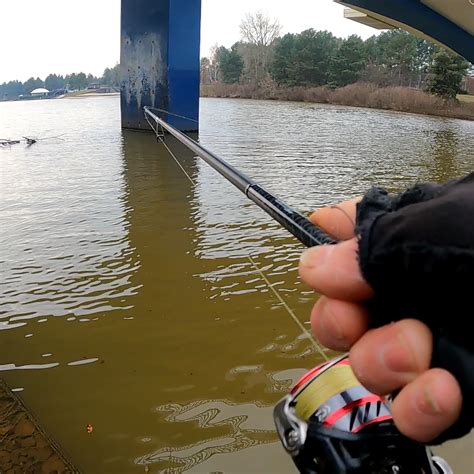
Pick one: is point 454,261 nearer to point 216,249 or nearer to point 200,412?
point 200,412

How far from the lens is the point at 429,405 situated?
657 millimetres

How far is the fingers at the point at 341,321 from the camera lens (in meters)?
0.76

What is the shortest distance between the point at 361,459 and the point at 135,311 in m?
2.48

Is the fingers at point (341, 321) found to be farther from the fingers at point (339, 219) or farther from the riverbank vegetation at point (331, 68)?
the riverbank vegetation at point (331, 68)

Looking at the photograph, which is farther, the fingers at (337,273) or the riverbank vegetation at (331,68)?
the riverbank vegetation at (331,68)

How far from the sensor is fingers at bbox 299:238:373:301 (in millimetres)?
728

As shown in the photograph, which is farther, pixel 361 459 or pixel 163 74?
pixel 163 74

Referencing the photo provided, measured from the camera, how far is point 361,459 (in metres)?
1.17

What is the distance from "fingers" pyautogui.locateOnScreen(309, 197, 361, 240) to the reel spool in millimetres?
322

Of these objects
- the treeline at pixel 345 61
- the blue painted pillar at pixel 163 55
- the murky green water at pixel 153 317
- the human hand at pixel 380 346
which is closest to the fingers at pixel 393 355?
the human hand at pixel 380 346

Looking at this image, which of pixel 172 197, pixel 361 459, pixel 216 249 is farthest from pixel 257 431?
pixel 172 197

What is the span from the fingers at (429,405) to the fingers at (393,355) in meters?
0.02

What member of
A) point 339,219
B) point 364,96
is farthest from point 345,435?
point 364,96

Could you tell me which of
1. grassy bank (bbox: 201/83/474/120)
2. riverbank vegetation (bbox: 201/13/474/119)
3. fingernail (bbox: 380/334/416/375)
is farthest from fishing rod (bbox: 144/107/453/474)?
riverbank vegetation (bbox: 201/13/474/119)
